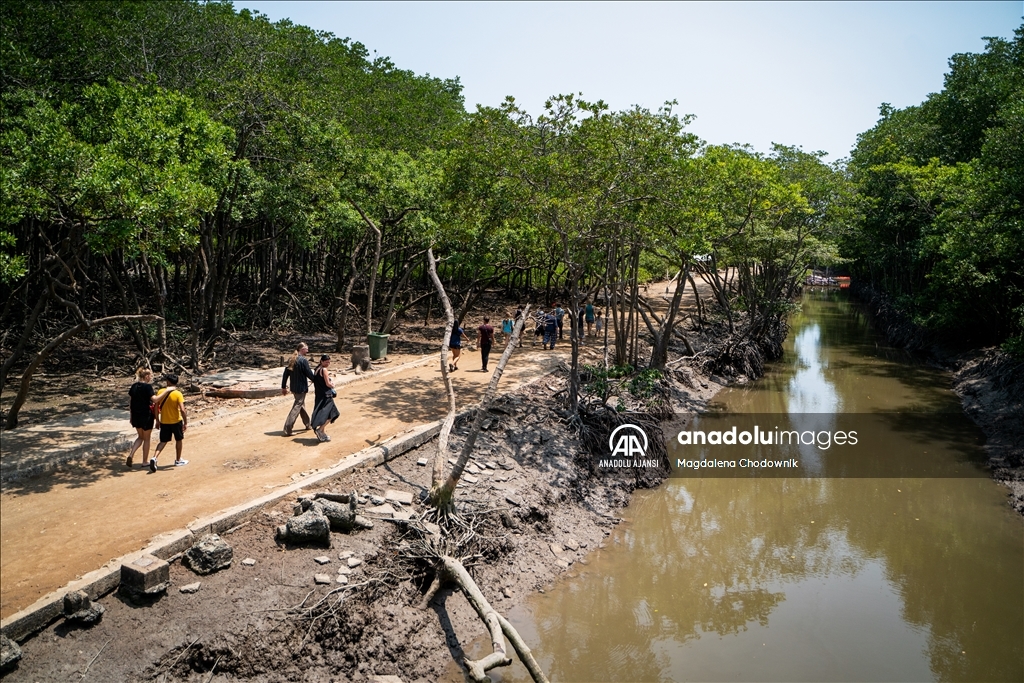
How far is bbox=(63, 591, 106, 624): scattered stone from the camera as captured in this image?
6.71m

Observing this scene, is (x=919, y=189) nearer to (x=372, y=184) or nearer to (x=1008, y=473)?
(x=1008, y=473)

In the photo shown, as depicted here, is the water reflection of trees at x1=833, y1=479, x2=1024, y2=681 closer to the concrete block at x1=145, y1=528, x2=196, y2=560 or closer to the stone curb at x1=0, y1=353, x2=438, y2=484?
the concrete block at x1=145, y1=528, x2=196, y2=560

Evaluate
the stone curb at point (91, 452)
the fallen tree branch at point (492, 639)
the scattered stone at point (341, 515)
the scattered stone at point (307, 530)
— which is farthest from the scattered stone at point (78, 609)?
the fallen tree branch at point (492, 639)

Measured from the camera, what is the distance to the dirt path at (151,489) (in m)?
7.51

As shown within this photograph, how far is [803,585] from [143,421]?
10311 mm

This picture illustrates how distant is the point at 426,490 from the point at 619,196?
26.0ft

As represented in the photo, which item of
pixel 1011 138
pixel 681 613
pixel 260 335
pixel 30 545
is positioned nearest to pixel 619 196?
pixel 681 613

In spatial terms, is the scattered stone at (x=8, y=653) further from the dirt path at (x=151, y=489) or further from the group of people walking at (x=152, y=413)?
the group of people walking at (x=152, y=413)

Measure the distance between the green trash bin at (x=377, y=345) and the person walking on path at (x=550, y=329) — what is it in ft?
17.9

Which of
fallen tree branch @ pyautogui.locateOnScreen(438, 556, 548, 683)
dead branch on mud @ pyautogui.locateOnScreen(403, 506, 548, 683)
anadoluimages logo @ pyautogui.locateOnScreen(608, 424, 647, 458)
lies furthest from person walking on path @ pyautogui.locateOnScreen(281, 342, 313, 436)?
anadoluimages logo @ pyautogui.locateOnScreen(608, 424, 647, 458)

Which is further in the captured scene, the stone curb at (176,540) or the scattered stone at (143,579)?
the scattered stone at (143,579)

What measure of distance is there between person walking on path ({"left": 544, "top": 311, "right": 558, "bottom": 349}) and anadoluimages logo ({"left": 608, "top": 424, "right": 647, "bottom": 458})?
24.1ft

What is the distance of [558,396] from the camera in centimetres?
1577

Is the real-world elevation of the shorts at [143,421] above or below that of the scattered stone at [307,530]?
above
